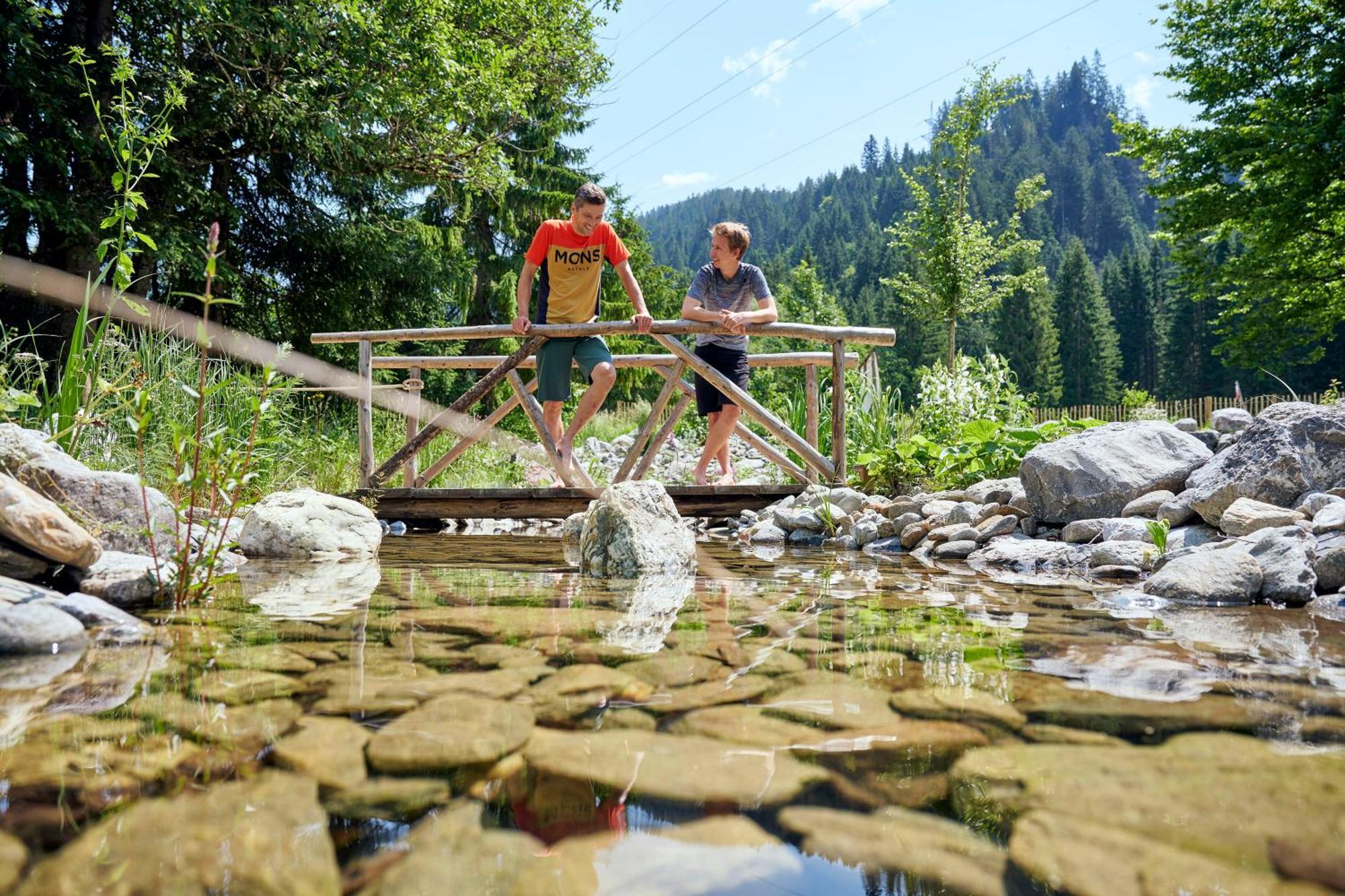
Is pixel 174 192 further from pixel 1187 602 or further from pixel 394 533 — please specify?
pixel 1187 602

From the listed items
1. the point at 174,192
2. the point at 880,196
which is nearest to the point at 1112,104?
the point at 880,196

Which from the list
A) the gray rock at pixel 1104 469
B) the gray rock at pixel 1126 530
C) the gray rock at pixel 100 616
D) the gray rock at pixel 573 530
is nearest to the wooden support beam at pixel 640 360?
the gray rock at pixel 573 530

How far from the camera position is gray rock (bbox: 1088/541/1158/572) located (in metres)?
3.50

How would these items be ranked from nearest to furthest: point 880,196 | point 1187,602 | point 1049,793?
1. point 1049,793
2. point 1187,602
3. point 880,196

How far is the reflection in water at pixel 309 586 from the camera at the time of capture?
2.64 metres

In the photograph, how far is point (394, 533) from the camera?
247 inches

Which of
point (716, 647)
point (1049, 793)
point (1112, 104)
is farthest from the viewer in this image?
point (1112, 104)

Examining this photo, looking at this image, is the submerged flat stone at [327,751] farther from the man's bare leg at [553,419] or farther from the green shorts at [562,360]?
the man's bare leg at [553,419]

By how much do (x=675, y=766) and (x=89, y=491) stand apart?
262 centimetres

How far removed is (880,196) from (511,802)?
144312 millimetres

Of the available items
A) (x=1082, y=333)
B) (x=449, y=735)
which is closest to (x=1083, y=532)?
(x=449, y=735)

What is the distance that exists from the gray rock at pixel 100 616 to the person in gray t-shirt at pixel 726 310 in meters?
3.68

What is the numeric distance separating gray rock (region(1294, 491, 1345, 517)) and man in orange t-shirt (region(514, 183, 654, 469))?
3.43 meters

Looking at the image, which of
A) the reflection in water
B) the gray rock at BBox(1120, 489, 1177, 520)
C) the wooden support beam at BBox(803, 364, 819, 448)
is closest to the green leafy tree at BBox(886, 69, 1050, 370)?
the wooden support beam at BBox(803, 364, 819, 448)
